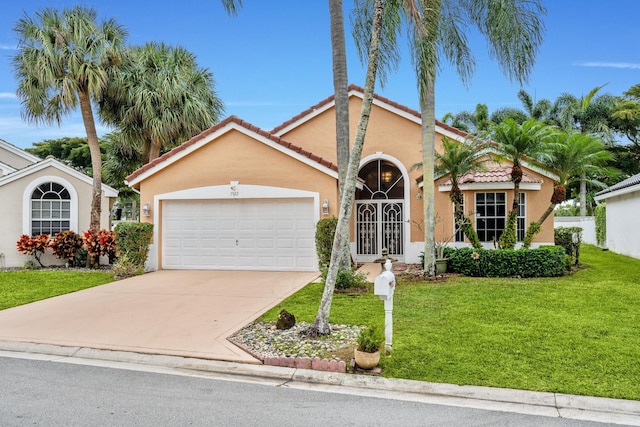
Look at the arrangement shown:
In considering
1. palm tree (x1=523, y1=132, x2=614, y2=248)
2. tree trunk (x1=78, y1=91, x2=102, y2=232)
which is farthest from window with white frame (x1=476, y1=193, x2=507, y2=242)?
tree trunk (x1=78, y1=91, x2=102, y2=232)

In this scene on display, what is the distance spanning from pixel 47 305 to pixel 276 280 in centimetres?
572

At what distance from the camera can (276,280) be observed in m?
12.7

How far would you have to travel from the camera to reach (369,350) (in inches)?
221

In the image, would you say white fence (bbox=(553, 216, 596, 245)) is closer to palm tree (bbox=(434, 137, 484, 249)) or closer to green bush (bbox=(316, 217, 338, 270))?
palm tree (bbox=(434, 137, 484, 249))

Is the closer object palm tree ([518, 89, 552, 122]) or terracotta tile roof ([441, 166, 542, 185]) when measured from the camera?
terracotta tile roof ([441, 166, 542, 185])

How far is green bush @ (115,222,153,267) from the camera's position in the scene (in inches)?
559

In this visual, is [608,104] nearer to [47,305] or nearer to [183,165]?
[183,165]

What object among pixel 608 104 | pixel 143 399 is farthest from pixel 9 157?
pixel 608 104

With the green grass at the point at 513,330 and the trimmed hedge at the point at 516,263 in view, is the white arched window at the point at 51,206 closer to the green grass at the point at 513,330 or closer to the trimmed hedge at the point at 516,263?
the green grass at the point at 513,330

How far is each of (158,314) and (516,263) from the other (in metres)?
10.2

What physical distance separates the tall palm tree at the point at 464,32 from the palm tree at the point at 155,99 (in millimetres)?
11308

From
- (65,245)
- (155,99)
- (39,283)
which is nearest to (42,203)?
(65,245)

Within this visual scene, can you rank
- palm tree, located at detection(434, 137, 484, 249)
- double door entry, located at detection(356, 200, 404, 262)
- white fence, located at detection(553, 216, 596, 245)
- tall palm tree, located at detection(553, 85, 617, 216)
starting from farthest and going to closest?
tall palm tree, located at detection(553, 85, 617, 216)
white fence, located at detection(553, 216, 596, 245)
double door entry, located at detection(356, 200, 404, 262)
palm tree, located at detection(434, 137, 484, 249)

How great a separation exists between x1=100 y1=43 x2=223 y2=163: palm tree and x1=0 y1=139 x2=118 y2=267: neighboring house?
309cm
